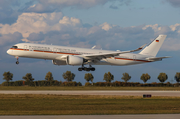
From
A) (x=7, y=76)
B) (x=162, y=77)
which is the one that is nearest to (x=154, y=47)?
(x=162, y=77)

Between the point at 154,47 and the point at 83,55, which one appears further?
the point at 154,47

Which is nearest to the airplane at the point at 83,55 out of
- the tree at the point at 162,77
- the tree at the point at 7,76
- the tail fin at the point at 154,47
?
the tail fin at the point at 154,47

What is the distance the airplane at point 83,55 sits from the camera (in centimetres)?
5519

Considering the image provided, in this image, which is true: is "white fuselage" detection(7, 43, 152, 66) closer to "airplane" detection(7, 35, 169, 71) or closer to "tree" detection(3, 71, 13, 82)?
"airplane" detection(7, 35, 169, 71)

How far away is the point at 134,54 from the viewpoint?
6644cm

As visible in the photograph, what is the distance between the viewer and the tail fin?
230 ft

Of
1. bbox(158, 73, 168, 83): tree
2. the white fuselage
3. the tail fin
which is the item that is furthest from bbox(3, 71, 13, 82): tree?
bbox(158, 73, 168, 83): tree

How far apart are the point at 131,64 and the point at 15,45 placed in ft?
93.4

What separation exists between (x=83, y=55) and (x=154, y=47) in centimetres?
2193

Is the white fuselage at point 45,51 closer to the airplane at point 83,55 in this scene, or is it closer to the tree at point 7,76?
the airplane at point 83,55

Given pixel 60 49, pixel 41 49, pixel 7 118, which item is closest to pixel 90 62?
pixel 60 49

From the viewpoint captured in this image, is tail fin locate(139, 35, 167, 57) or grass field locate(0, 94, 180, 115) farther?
tail fin locate(139, 35, 167, 57)

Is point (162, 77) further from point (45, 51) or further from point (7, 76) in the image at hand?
point (45, 51)

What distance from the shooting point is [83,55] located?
195 feet
